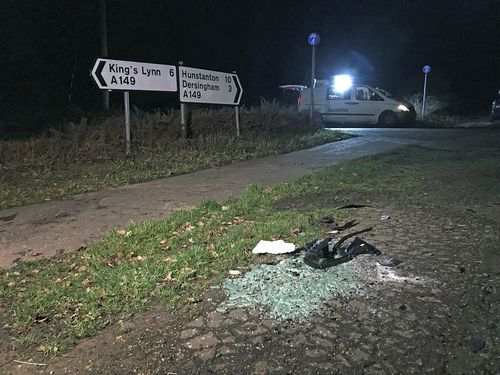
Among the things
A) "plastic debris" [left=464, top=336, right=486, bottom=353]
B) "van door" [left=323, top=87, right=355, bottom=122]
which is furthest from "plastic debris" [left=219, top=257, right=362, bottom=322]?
"van door" [left=323, top=87, right=355, bottom=122]

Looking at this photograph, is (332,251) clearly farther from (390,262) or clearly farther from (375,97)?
(375,97)

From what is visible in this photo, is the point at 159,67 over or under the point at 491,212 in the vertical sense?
over

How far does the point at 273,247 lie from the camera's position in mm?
4723

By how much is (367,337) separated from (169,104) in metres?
26.7

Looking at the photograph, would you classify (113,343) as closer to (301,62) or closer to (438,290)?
(438,290)

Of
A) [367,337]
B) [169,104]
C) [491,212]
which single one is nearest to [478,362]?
[367,337]

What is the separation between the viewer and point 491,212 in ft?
19.3

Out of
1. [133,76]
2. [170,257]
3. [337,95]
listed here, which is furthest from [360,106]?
[170,257]

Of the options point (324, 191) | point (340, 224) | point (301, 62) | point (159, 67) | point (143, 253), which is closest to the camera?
point (143, 253)

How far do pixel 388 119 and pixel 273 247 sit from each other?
17.2 metres

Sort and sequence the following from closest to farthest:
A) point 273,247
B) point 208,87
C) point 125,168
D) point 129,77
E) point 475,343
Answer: point 475,343 → point 273,247 → point 125,168 → point 129,77 → point 208,87

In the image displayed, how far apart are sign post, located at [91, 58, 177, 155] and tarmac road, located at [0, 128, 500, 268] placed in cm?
254

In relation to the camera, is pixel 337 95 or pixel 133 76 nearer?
pixel 133 76

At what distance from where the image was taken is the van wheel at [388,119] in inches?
805
